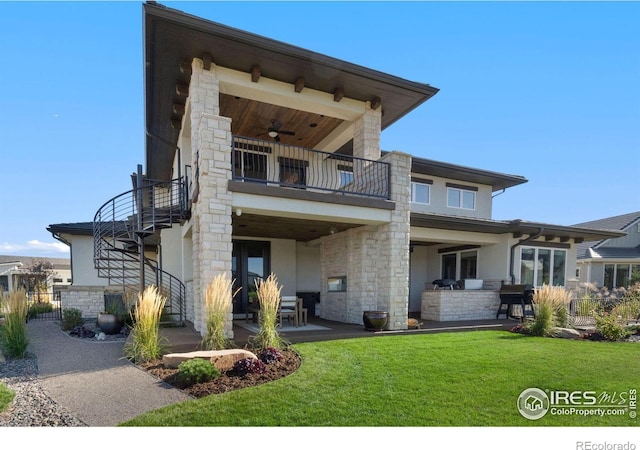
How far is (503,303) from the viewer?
1169 centimetres

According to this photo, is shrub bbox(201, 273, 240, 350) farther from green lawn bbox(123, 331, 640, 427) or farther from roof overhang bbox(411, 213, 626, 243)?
roof overhang bbox(411, 213, 626, 243)

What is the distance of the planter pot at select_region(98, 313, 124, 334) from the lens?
27.8ft

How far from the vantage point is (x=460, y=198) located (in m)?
15.6

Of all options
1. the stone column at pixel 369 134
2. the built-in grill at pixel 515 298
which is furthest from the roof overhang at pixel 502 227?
the stone column at pixel 369 134

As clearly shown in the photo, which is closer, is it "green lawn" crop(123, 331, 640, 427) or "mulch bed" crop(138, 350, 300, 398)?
"green lawn" crop(123, 331, 640, 427)

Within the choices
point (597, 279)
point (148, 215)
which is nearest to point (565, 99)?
point (148, 215)

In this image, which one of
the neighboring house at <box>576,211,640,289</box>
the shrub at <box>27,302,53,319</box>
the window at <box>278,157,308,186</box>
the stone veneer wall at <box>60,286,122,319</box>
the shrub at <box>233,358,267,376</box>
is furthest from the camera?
the neighboring house at <box>576,211,640,289</box>

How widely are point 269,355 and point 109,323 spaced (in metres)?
5.58

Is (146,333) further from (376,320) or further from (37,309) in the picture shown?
(37,309)

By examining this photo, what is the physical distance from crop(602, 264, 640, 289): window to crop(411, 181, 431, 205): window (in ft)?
54.5

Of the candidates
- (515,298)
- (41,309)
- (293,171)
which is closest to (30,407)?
(293,171)

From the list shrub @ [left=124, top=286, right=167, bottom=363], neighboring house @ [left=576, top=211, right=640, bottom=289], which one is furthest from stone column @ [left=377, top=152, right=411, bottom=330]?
neighboring house @ [left=576, top=211, right=640, bottom=289]

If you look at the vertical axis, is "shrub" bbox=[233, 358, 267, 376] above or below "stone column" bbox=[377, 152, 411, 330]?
below

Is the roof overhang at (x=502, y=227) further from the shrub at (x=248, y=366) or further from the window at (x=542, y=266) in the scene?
the shrub at (x=248, y=366)
